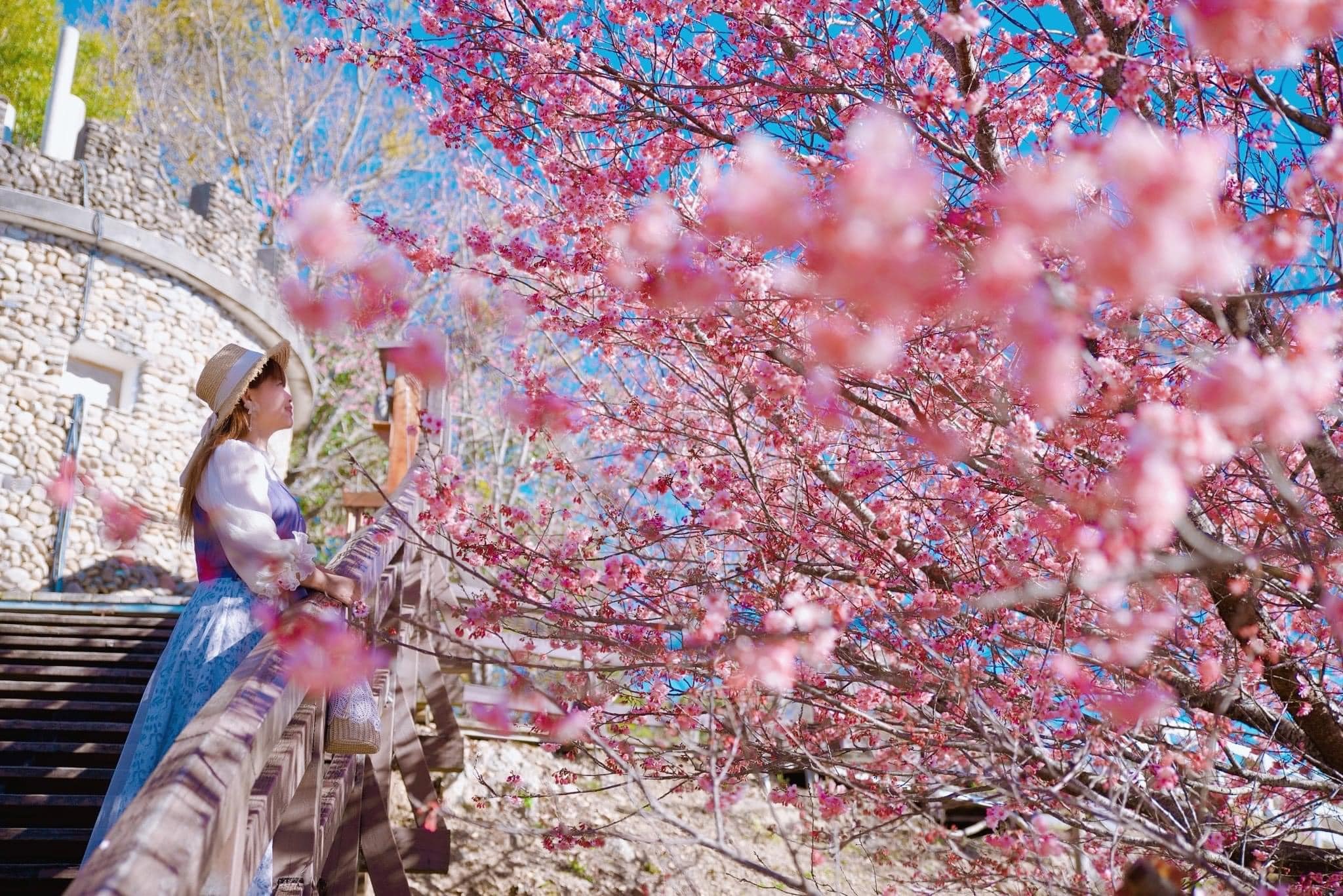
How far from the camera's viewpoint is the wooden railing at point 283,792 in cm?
143

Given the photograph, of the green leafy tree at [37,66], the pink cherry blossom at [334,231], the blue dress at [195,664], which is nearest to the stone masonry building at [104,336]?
the pink cherry blossom at [334,231]

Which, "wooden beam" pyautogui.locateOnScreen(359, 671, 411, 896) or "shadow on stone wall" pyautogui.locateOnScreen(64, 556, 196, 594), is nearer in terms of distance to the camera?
"wooden beam" pyautogui.locateOnScreen(359, 671, 411, 896)

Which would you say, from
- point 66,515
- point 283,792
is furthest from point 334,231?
point 66,515

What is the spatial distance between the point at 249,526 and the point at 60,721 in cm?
268

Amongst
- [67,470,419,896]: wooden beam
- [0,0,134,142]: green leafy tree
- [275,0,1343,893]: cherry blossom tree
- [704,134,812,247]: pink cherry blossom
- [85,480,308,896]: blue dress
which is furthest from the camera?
[0,0,134,142]: green leafy tree

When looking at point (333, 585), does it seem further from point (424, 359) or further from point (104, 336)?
point (104, 336)

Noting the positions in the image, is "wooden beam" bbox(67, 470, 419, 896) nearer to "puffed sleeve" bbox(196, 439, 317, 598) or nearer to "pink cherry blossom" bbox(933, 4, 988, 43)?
"puffed sleeve" bbox(196, 439, 317, 598)

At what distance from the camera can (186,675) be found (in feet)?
8.48

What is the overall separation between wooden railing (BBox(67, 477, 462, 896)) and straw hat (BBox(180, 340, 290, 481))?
0.60 m

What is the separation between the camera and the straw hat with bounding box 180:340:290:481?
9.26 feet

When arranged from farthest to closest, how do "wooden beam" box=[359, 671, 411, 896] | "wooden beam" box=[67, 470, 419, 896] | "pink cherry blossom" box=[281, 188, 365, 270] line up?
1. "pink cherry blossom" box=[281, 188, 365, 270]
2. "wooden beam" box=[359, 671, 411, 896]
3. "wooden beam" box=[67, 470, 419, 896]

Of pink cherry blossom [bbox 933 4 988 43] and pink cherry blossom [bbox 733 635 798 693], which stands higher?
pink cherry blossom [bbox 933 4 988 43]

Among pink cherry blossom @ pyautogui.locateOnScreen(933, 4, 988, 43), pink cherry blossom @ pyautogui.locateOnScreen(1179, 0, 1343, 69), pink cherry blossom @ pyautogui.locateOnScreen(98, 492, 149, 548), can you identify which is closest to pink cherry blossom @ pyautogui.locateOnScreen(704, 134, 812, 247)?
pink cherry blossom @ pyautogui.locateOnScreen(933, 4, 988, 43)

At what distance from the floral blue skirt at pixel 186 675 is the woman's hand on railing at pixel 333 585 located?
0.54ft
